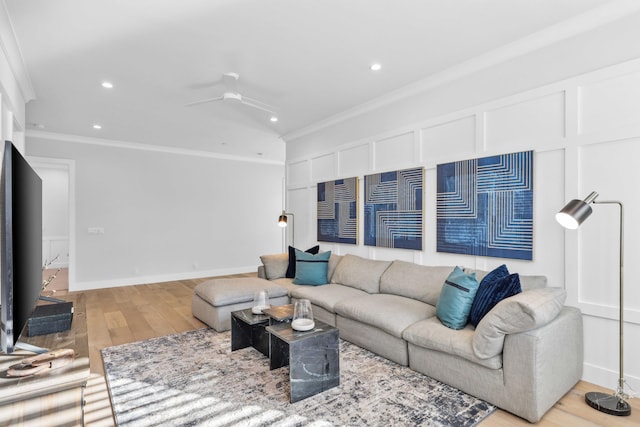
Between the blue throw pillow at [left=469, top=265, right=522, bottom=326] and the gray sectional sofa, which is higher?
the blue throw pillow at [left=469, top=265, right=522, bottom=326]

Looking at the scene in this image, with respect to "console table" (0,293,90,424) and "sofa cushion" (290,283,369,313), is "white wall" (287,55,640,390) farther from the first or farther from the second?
"console table" (0,293,90,424)

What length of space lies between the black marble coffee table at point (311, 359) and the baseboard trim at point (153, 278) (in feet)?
15.7

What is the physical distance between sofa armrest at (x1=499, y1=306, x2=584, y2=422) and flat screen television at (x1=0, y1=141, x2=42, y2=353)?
249cm

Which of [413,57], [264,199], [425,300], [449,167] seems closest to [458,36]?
[413,57]

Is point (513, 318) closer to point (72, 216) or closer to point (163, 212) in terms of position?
point (163, 212)

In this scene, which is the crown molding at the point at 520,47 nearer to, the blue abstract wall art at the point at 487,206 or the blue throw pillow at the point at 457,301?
the blue abstract wall art at the point at 487,206

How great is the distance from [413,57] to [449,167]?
108cm

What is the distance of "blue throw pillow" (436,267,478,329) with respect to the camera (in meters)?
2.52

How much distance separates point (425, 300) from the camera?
3.20 metres

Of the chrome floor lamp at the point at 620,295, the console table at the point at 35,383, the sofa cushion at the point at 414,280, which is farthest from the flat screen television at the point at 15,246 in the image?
the sofa cushion at the point at 414,280

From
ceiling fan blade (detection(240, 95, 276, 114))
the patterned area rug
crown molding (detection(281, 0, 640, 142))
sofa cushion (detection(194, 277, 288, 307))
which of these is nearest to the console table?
the patterned area rug

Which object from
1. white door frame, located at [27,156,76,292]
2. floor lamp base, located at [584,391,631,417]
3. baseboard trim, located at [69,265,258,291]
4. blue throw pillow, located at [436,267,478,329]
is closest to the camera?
floor lamp base, located at [584,391,631,417]

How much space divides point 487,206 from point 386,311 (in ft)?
4.28

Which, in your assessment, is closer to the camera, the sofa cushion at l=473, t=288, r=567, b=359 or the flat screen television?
the flat screen television
